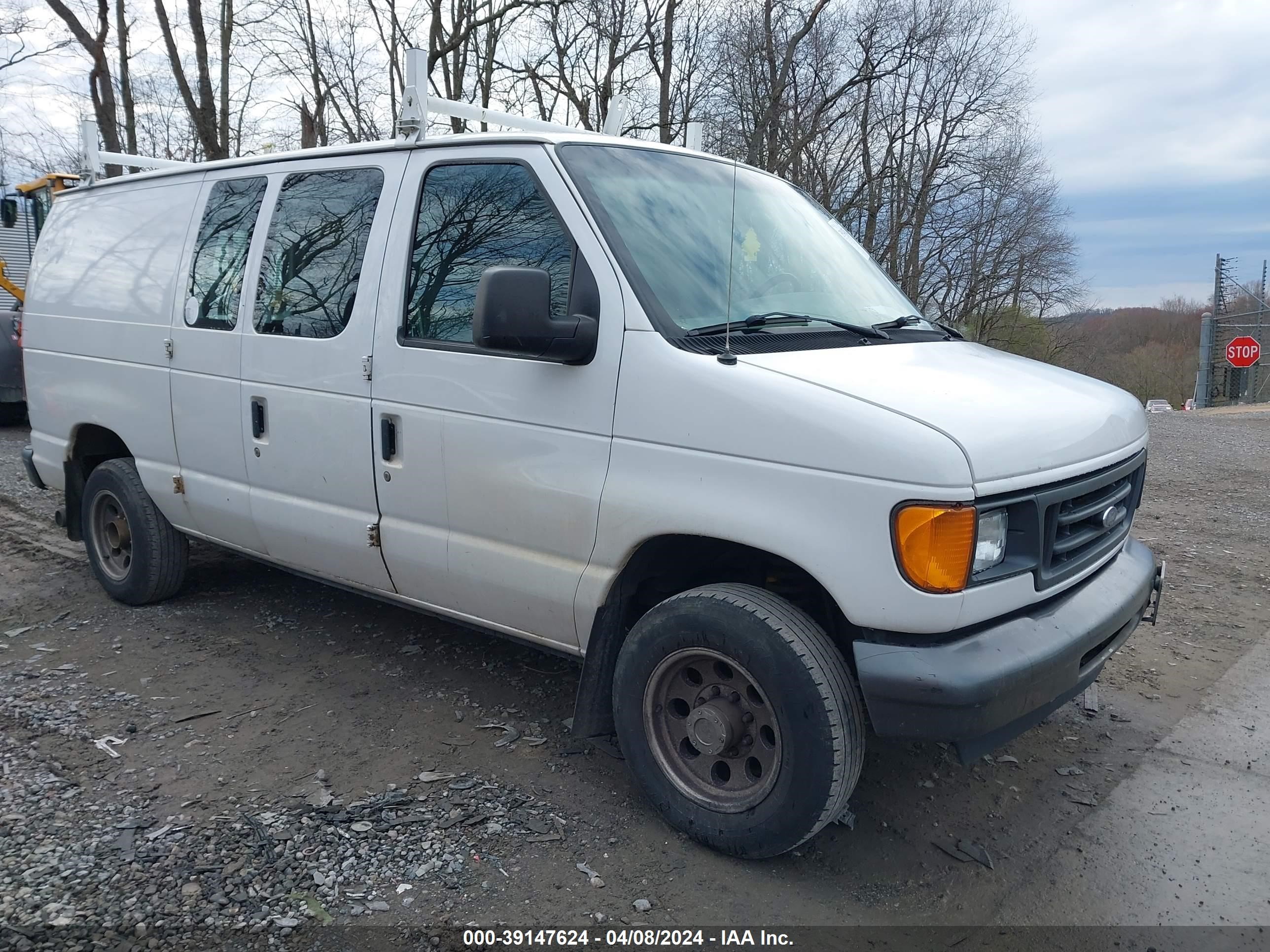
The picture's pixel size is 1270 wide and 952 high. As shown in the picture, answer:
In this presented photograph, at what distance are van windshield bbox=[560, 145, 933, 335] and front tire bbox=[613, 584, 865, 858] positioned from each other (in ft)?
3.09

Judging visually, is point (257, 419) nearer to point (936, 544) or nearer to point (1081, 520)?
point (936, 544)

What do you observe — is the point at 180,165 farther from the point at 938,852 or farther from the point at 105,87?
the point at 105,87

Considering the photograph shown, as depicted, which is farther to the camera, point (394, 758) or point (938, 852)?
point (394, 758)

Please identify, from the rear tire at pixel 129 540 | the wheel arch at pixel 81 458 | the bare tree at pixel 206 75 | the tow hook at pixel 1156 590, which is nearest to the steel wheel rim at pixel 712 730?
the tow hook at pixel 1156 590

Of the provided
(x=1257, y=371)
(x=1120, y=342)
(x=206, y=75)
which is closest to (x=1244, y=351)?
(x=1257, y=371)

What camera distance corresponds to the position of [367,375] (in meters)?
3.69

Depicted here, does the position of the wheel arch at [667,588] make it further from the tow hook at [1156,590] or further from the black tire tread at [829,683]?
the tow hook at [1156,590]

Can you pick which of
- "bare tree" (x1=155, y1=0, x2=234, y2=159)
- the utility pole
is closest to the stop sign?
the utility pole

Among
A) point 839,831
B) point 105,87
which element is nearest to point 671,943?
point 839,831

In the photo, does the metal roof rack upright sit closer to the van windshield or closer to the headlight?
the van windshield

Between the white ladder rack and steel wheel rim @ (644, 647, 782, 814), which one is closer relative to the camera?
steel wheel rim @ (644, 647, 782, 814)

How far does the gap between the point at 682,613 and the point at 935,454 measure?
36.5 inches

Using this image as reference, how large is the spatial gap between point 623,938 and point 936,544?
1.39 meters

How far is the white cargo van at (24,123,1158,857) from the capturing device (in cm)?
260
